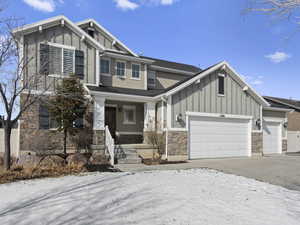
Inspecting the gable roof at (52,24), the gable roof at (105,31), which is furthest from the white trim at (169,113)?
the gable roof at (105,31)

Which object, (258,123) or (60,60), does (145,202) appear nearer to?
(60,60)

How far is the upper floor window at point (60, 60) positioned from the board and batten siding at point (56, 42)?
0.24 metres

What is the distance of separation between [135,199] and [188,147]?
854 centimetres

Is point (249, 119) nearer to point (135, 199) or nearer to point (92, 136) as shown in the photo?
point (92, 136)

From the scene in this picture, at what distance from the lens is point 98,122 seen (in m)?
12.0

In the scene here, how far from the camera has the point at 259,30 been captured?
6.26 m

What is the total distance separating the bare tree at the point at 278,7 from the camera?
13.6ft

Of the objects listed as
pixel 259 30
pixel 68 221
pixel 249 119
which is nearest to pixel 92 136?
pixel 68 221

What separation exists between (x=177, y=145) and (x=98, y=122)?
4604 millimetres

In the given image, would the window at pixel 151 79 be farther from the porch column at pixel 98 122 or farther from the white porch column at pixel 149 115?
the porch column at pixel 98 122

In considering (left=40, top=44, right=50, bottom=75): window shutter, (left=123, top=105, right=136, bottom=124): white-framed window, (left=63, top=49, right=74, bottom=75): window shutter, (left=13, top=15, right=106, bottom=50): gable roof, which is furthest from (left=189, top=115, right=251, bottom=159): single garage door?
(left=40, top=44, right=50, bottom=75): window shutter

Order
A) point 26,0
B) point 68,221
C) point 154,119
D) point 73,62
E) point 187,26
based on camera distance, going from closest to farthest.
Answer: point 68,221
point 26,0
point 73,62
point 154,119
point 187,26

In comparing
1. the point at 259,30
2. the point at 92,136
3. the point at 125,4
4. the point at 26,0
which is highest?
the point at 125,4

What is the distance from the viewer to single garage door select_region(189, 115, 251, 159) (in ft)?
44.0
